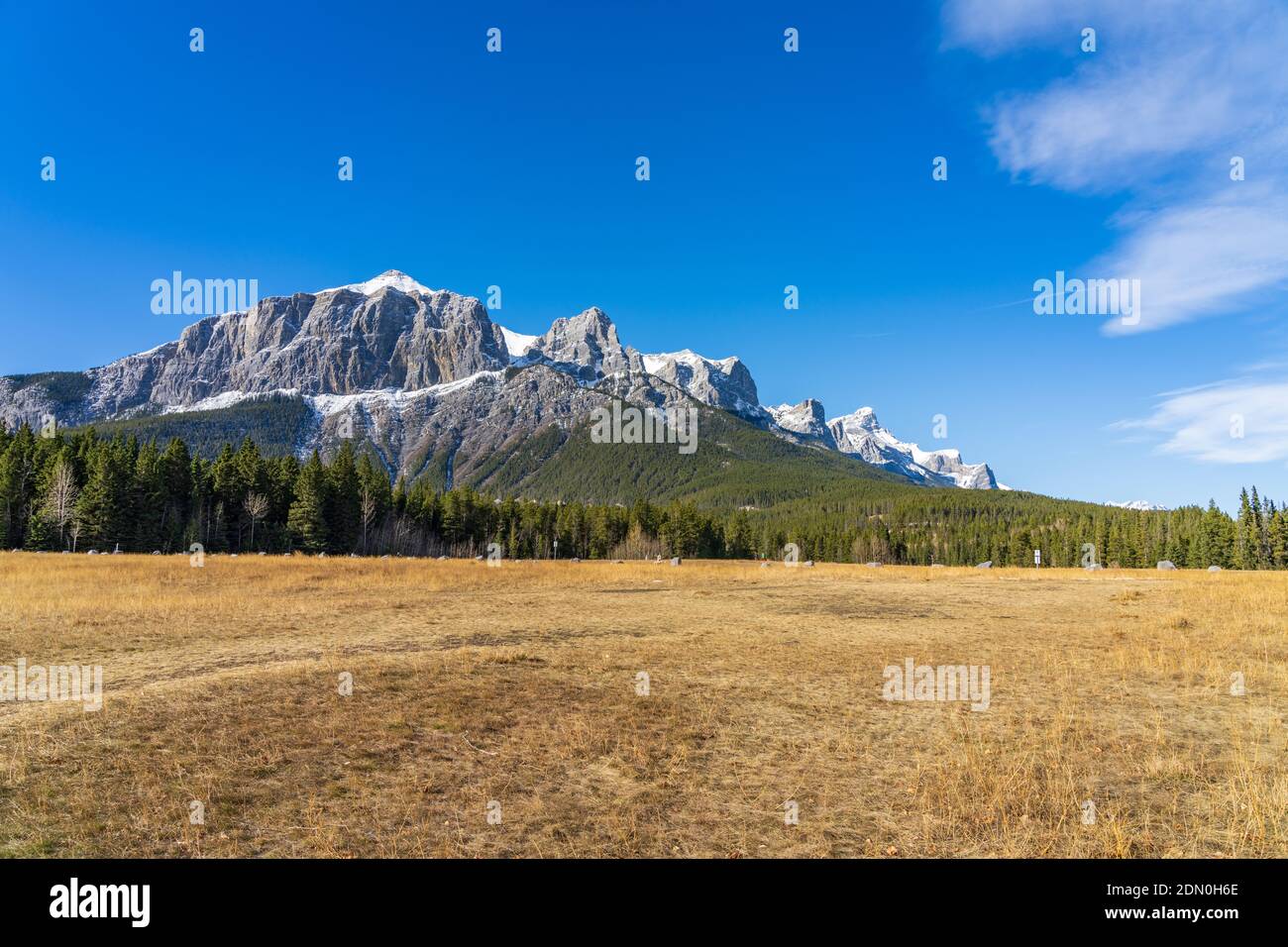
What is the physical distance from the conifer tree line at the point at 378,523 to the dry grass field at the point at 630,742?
68.2 metres

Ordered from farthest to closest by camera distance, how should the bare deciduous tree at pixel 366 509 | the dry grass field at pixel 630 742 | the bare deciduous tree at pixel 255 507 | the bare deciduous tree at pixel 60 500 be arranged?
1. the bare deciduous tree at pixel 366 509
2. the bare deciduous tree at pixel 255 507
3. the bare deciduous tree at pixel 60 500
4. the dry grass field at pixel 630 742

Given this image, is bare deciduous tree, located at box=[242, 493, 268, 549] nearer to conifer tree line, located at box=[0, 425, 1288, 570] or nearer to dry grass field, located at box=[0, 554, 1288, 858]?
conifer tree line, located at box=[0, 425, 1288, 570]

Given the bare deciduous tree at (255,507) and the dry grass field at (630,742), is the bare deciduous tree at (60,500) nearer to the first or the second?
the bare deciduous tree at (255,507)

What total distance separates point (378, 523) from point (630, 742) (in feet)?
368

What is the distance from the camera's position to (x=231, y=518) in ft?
295

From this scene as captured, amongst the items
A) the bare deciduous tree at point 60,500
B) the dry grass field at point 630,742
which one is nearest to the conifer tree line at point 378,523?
the bare deciduous tree at point 60,500

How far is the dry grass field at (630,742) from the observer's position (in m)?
7.21

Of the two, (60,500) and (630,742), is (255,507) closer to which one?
(60,500)

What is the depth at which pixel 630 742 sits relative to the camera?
10695 mm

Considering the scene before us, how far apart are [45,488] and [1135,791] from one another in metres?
102

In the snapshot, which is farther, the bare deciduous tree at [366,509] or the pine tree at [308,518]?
the bare deciduous tree at [366,509]

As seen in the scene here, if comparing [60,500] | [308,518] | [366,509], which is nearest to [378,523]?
[366,509]

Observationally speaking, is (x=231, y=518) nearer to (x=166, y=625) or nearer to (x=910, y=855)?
(x=166, y=625)
